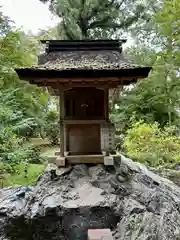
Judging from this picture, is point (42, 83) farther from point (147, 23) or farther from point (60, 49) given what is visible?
point (147, 23)

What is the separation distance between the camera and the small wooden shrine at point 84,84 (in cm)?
373

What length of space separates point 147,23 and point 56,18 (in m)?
3.64

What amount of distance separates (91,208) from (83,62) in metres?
2.16

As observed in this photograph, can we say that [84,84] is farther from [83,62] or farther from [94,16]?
[94,16]

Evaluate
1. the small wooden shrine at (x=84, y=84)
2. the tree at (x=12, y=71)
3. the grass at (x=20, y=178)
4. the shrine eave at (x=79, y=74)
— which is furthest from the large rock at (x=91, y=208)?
the tree at (x=12, y=71)

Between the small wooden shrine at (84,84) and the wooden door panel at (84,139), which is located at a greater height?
the small wooden shrine at (84,84)

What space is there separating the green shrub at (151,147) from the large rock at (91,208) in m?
3.05

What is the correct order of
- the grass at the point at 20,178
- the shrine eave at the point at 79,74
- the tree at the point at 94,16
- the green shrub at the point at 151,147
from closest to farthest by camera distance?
the shrine eave at the point at 79,74 < the grass at the point at 20,178 < the green shrub at the point at 151,147 < the tree at the point at 94,16

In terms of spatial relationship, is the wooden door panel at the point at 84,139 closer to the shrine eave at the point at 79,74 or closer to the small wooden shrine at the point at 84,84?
the small wooden shrine at the point at 84,84

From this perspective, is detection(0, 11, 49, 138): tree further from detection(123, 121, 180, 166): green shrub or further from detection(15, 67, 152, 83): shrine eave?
detection(123, 121, 180, 166): green shrub

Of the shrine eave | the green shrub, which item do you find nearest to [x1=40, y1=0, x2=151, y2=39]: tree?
the green shrub

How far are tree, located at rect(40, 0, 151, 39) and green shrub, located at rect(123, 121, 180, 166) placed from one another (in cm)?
452

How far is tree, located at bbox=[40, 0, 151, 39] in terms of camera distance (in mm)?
9766

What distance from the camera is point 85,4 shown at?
389 inches
